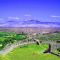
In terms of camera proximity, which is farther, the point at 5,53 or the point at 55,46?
the point at 55,46

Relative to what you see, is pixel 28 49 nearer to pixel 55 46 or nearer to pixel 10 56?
pixel 55 46

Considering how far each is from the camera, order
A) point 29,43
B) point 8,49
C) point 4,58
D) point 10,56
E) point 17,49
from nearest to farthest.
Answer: point 4,58
point 10,56
point 8,49
point 17,49
point 29,43

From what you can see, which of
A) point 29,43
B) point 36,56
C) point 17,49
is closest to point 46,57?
point 36,56

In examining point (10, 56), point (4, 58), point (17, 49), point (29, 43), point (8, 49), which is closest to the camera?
point (4, 58)

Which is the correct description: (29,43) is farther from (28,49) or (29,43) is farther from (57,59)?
(57,59)

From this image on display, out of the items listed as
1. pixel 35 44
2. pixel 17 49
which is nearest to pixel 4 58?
pixel 17 49

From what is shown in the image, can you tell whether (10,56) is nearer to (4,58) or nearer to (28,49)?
(4,58)

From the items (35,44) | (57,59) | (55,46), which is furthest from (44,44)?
(57,59)
